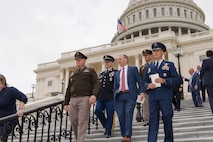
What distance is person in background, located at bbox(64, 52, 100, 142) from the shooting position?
612cm

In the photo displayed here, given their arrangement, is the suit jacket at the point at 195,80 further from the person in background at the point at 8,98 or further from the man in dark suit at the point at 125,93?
the person in background at the point at 8,98

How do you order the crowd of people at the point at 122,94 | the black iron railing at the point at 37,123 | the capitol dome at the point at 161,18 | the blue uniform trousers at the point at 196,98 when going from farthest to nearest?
the capitol dome at the point at 161,18 < the blue uniform trousers at the point at 196,98 < the black iron railing at the point at 37,123 < the crowd of people at the point at 122,94

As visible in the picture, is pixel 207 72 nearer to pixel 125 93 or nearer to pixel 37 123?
pixel 125 93

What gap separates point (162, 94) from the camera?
5.54 metres

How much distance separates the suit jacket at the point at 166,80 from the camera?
5.55 metres

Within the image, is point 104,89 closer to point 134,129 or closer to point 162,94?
point 134,129

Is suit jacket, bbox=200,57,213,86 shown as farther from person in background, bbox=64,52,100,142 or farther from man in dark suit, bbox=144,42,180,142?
person in background, bbox=64,52,100,142

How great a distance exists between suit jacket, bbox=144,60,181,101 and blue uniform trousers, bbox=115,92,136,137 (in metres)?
0.93

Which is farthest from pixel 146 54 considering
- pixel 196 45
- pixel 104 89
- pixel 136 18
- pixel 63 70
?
pixel 136 18

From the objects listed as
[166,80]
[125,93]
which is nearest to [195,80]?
[125,93]

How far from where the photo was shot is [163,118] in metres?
5.45

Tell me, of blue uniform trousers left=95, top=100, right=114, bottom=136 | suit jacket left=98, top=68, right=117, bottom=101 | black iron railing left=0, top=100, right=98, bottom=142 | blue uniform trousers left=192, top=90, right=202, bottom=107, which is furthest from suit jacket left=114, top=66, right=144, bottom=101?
blue uniform trousers left=192, top=90, right=202, bottom=107

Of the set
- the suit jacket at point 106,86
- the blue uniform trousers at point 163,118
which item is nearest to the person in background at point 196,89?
the suit jacket at point 106,86

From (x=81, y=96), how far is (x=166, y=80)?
2003 mm
